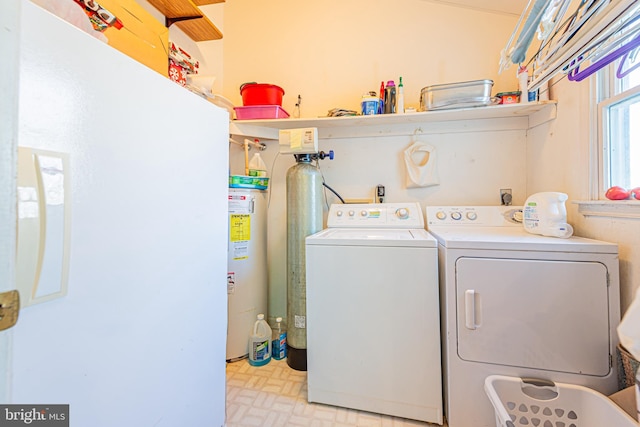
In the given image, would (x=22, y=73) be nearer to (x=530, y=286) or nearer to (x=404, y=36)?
(x=530, y=286)

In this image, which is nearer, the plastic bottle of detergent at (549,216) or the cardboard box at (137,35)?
the cardboard box at (137,35)

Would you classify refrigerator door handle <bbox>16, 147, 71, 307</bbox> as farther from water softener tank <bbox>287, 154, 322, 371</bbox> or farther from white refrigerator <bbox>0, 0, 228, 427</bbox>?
water softener tank <bbox>287, 154, 322, 371</bbox>

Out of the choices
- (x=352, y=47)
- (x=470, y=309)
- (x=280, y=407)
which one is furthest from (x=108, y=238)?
(x=352, y=47)

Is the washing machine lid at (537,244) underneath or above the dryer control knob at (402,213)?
underneath

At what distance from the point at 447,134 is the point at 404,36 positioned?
34.1 inches

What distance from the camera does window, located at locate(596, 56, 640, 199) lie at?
1093 mm

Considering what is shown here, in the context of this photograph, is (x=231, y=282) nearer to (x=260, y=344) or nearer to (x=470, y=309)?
(x=260, y=344)

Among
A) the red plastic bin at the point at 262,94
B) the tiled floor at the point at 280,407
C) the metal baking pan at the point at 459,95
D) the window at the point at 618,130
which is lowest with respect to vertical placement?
the tiled floor at the point at 280,407

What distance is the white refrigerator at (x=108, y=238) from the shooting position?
Result: 0.53 metres

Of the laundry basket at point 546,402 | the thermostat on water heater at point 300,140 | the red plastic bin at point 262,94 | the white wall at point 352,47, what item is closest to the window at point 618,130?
the white wall at point 352,47

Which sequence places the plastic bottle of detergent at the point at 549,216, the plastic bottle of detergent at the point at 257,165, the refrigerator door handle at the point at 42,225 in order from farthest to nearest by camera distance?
1. the plastic bottle of detergent at the point at 257,165
2. the plastic bottle of detergent at the point at 549,216
3. the refrigerator door handle at the point at 42,225

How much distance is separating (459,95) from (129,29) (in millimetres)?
1833

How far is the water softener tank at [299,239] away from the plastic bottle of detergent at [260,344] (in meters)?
0.16

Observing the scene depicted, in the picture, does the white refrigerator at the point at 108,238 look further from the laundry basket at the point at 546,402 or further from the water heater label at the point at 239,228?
the laundry basket at the point at 546,402
